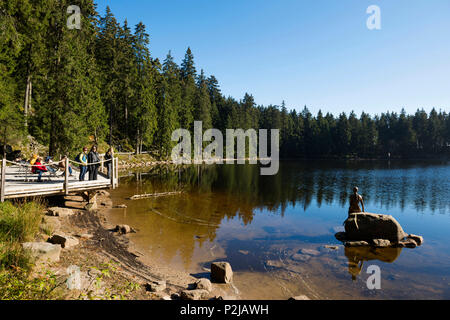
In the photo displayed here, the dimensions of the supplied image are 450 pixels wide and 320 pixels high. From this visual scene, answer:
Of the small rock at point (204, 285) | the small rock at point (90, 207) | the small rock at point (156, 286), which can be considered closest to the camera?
the small rock at point (156, 286)

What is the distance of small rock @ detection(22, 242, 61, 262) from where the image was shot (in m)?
7.14

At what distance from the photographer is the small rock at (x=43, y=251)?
7137mm

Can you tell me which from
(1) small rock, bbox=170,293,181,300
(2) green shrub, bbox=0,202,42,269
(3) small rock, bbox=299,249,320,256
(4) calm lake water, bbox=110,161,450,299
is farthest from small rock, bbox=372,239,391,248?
(2) green shrub, bbox=0,202,42,269

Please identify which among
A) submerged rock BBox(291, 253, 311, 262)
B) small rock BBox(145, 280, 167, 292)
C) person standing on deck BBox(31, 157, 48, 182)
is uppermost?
person standing on deck BBox(31, 157, 48, 182)

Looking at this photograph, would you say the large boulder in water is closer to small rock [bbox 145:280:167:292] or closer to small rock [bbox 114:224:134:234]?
small rock [bbox 145:280:167:292]

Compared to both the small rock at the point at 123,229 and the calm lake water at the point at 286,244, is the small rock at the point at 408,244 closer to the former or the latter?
the calm lake water at the point at 286,244

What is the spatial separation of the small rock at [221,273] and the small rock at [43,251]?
498 centimetres

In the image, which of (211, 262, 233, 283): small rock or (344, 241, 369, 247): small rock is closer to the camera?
(211, 262, 233, 283): small rock

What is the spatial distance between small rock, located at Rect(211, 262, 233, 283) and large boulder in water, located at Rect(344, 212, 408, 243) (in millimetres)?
7848

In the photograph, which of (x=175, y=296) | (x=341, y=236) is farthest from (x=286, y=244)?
(x=175, y=296)

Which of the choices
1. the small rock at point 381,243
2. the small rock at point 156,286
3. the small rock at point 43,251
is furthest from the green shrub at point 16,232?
the small rock at point 381,243

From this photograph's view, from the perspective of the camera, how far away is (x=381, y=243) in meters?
12.5
